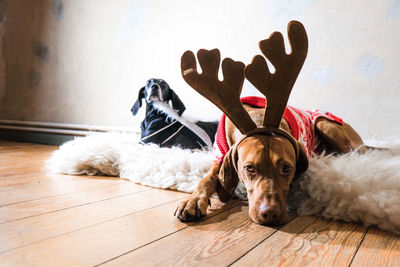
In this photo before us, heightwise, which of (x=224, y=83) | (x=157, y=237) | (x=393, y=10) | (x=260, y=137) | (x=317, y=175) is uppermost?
(x=393, y=10)

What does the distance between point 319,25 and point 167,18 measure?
1.27 metres

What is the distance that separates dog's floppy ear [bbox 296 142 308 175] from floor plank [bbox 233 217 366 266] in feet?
0.66

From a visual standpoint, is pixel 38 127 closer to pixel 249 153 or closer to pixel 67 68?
pixel 67 68

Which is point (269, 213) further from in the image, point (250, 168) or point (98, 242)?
point (98, 242)

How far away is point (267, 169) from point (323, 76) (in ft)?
4.30

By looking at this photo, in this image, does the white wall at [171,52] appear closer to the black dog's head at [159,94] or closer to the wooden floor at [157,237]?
the black dog's head at [159,94]

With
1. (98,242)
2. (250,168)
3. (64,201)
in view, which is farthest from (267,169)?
(64,201)

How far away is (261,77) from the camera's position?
3.57 ft

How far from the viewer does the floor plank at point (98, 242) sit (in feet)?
2.41

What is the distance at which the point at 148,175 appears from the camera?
5.31 ft

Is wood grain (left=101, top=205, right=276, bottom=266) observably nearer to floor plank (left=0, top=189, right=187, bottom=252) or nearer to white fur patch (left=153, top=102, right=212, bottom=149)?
floor plank (left=0, top=189, right=187, bottom=252)

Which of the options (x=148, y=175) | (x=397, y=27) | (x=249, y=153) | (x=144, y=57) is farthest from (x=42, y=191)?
(x=397, y=27)

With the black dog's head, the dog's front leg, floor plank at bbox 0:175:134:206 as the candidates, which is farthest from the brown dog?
the black dog's head

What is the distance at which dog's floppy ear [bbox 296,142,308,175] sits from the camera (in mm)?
1156
